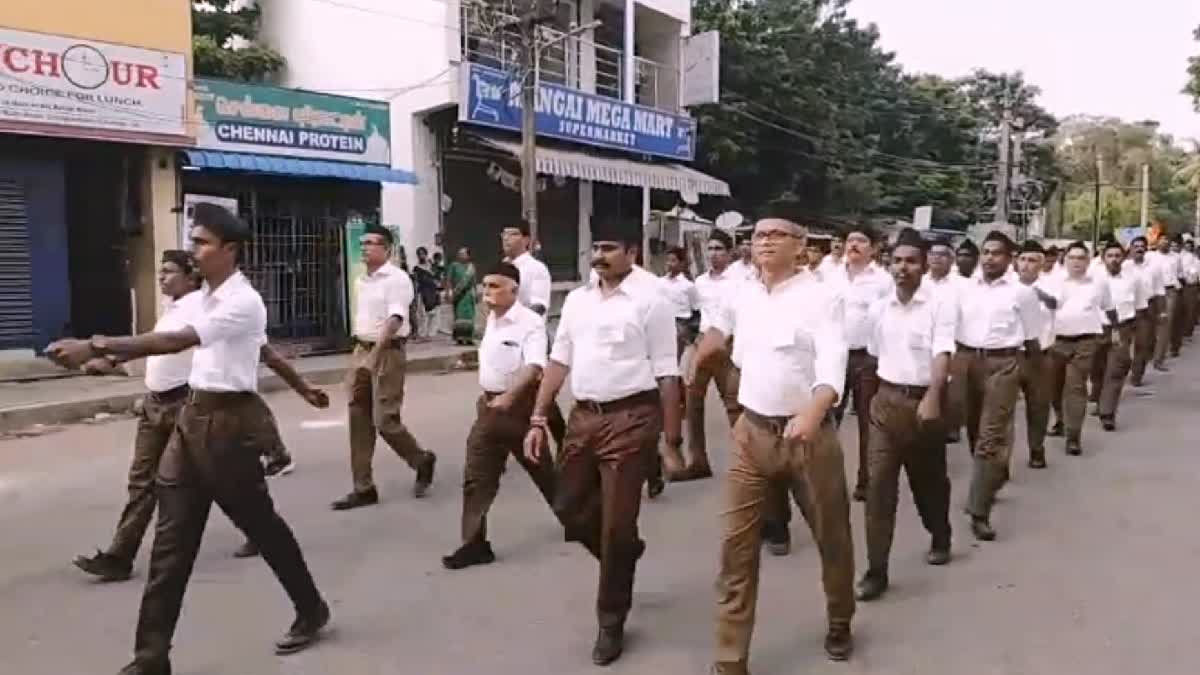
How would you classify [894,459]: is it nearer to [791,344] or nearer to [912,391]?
[912,391]

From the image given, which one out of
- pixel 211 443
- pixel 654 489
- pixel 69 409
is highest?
pixel 211 443

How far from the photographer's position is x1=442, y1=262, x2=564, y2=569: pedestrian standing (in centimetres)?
592

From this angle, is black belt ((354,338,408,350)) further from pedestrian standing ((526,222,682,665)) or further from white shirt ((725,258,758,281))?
white shirt ((725,258,758,281))

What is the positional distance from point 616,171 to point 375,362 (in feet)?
53.0

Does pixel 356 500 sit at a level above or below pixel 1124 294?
below

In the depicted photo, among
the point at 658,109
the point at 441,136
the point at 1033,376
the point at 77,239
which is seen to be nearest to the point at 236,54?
the point at 441,136

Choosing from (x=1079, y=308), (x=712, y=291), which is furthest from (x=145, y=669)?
(x=1079, y=308)

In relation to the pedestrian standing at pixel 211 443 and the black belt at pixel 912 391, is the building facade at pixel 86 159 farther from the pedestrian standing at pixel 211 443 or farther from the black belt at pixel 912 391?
the black belt at pixel 912 391

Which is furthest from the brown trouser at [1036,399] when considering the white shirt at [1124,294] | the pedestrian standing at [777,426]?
the pedestrian standing at [777,426]

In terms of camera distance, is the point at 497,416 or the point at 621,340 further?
the point at 497,416

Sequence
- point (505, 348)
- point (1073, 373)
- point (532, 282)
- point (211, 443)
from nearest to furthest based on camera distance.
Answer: point (211, 443) → point (505, 348) → point (532, 282) → point (1073, 373)

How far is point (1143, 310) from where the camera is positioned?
42.7ft

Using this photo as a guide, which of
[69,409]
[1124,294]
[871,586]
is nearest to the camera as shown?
[871,586]

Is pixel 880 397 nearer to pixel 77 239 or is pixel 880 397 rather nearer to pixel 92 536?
pixel 92 536
